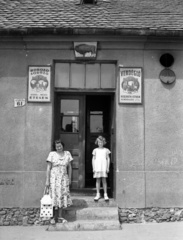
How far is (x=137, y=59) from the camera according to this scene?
7090mm

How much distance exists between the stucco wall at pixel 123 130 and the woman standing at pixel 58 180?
1.57 ft

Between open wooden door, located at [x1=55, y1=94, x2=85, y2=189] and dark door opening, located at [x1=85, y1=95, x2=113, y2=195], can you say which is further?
dark door opening, located at [x1=85, y1=95, x2=113, y2=195]

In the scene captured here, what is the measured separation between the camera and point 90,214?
655cm

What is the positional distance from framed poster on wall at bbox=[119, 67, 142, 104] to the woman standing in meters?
1.93

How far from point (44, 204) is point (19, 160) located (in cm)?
132

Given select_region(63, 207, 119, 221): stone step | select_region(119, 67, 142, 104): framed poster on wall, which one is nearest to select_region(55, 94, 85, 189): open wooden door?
select_region(63, 207, 119, 221): stone step

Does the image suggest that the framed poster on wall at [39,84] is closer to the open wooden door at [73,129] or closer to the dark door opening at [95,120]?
the open wooden door at [73,129]

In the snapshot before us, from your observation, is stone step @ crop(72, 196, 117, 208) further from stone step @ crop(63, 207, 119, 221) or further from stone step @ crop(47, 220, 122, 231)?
stone step @ crop(47, 220, 122, 231)

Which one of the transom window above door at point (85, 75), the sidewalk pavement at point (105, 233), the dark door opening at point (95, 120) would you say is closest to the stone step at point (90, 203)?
the sidewalk pavement at point (105, 233)

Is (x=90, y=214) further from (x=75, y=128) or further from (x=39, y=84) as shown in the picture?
(x=39, y=84)

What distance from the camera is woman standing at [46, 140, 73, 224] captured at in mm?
6266

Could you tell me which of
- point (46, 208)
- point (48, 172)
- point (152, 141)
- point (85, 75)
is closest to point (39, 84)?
point (85, 75)

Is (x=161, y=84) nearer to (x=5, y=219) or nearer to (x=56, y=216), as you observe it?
(x=56, y=216)

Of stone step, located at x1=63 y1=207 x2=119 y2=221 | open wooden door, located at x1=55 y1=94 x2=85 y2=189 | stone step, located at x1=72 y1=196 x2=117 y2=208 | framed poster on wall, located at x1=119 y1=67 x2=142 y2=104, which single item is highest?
framed poster on wall, located at x1=119 y1=67 x2=142 y2=104
